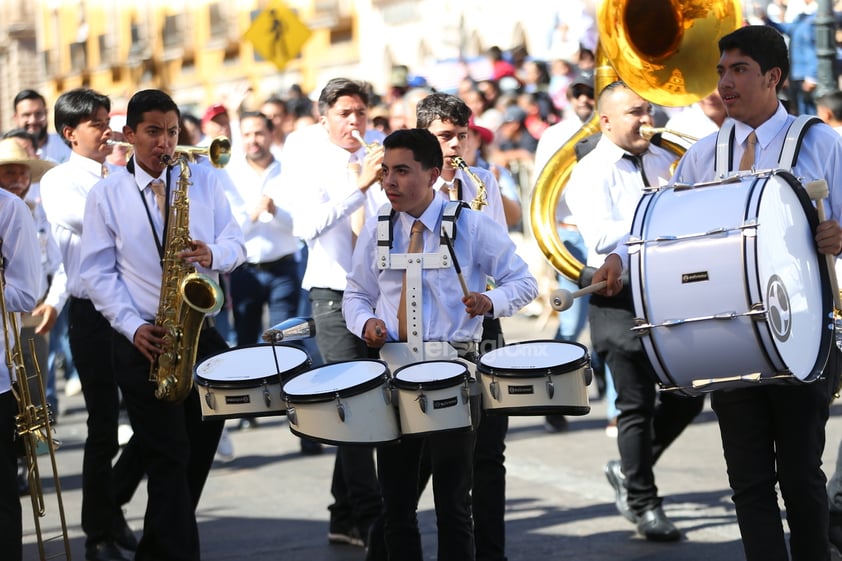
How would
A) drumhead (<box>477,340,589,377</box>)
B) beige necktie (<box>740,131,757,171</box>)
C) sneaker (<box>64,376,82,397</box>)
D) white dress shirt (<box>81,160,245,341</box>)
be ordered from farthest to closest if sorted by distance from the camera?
sneaker (<box>64,376,82,397</box>)
white dress shirt (<box>81,160,245,341</box>)
beige necktie (<box>740,131,757,171</box>)
drumhead (<box>477,340,589,377</box>)

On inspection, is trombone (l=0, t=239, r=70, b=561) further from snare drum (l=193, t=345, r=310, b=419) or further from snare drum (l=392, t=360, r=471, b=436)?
snare drum (l=392, t=360, r=471, b=436)

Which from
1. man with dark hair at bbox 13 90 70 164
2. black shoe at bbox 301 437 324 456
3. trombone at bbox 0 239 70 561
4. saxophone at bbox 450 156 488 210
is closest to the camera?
trombone at bbox 0 239 70 561

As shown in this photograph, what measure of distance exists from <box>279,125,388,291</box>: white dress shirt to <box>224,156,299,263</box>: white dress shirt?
2.80 meters

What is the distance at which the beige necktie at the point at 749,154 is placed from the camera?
5.78 metres

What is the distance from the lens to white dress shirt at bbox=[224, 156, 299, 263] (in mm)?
10922

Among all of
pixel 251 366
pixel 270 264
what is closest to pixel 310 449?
pixel 270 264

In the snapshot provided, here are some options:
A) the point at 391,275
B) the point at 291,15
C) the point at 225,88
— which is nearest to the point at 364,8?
the point at 225,88

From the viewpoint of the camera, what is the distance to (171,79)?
49844 mm

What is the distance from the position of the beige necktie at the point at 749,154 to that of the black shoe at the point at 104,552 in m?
3.44

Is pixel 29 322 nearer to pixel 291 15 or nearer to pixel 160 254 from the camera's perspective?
pixel 160 254

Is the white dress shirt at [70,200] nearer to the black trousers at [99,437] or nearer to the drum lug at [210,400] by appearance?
the black trousers at [99,437]

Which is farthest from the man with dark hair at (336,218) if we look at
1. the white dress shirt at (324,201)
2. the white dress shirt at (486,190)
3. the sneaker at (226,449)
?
the sneaker at (226,449)

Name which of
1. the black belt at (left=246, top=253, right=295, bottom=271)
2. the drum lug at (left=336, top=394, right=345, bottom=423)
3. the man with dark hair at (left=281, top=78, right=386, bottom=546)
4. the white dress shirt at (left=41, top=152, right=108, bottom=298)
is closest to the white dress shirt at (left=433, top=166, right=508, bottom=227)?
the man with dark hair at (left=281, top=78, right=386, bottom=546)

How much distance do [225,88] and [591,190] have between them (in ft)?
128
